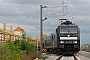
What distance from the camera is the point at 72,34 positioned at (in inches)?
1720

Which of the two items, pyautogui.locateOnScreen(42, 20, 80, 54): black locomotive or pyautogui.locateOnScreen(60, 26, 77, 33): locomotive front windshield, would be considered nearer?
pyautogui.locateOnScreen(42, 20, 80, 54): black locomotive

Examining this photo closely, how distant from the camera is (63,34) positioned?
143 ft

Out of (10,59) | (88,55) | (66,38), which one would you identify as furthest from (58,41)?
(10,59)

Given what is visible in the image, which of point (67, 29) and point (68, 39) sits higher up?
point (67, 29)

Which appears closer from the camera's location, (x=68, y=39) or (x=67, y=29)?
(x=68, y=39)

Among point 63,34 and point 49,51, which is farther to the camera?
point 49,51

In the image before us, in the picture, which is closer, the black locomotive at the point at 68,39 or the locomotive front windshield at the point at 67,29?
the black locomotive at the point at 68,39

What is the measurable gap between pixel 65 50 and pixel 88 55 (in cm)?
339

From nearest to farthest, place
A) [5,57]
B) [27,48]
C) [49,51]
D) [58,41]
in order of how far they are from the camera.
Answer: [5,57], [27,48], [58,41], [49,51]

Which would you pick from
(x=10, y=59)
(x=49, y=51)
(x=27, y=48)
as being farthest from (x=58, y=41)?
(x=10, y=59)

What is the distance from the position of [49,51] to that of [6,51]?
A: 42.0 metres

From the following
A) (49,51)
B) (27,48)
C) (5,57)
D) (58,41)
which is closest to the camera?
(5,57)

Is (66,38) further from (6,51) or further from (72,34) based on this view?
(6,51)

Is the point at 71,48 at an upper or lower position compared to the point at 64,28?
lower
